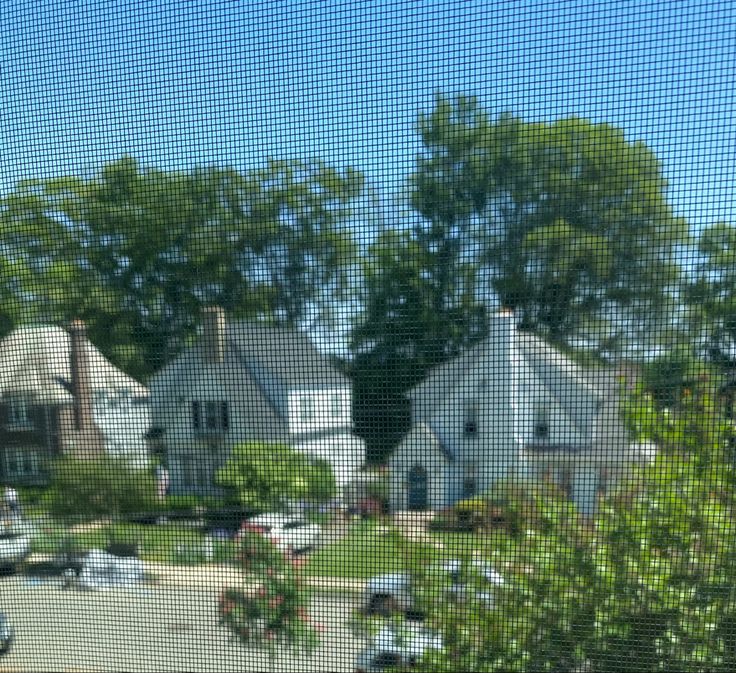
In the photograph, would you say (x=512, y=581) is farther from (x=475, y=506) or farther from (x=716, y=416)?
(x=716, y=416)

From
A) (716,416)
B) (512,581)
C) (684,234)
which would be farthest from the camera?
(512,581)

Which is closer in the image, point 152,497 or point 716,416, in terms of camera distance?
point 716,416

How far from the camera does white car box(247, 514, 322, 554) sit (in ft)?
4.28

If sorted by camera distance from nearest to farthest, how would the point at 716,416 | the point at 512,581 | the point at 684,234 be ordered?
the point at 684,234 → the point at 716,416 → the point at 512,581

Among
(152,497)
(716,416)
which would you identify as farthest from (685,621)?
(152,497)

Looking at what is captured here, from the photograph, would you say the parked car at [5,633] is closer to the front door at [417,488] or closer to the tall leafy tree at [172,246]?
the tall leafy tree at [172,246]

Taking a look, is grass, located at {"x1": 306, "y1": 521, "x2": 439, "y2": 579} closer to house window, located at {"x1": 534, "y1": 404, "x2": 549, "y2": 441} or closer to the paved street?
the paved street

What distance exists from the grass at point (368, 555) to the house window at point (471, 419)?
0.25 m

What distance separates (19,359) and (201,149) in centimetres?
62

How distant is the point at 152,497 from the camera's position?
126cm

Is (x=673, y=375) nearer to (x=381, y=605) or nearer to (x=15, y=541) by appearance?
(x=381, y=605)

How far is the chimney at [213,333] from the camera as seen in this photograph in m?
1.17

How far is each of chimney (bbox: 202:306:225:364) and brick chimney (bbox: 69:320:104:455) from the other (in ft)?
0.84

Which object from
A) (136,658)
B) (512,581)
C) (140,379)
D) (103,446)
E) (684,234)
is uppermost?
(684,234)
